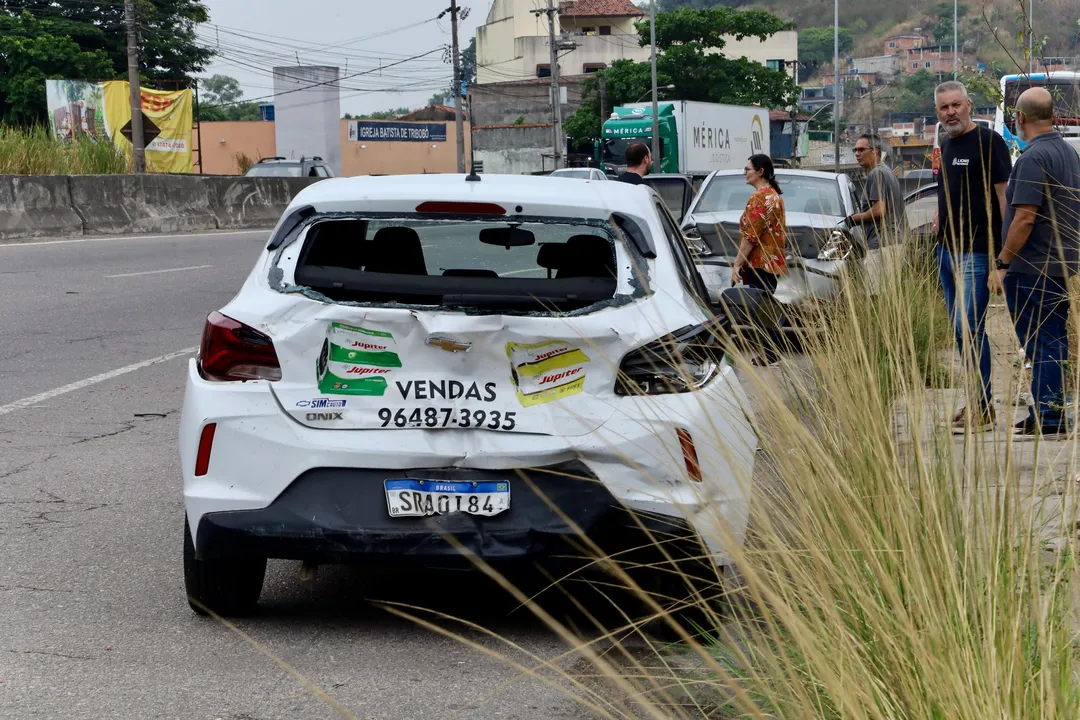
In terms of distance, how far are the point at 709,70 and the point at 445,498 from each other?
253ft

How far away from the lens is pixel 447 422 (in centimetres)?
422

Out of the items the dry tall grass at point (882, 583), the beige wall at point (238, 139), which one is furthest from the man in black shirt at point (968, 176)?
the beige wall at point (238, 139)

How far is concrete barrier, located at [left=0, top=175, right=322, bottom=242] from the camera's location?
21.1m

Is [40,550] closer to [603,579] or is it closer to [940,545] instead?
[603,579]

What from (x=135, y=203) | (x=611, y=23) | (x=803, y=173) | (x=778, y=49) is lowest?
(x=803, y=173)

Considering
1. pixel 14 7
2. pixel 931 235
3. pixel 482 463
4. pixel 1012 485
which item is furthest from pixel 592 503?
pixel 14 7

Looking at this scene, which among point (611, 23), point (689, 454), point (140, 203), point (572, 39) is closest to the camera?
point (689, 454)

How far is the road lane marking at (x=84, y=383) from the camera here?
8.23 meters

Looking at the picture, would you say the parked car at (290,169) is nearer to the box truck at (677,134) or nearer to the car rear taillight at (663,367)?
the box truck at (677,134)

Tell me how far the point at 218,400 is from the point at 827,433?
6.19 ft

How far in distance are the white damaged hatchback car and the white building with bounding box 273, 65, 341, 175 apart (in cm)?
6772

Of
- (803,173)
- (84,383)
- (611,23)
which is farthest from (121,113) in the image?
(611,23)

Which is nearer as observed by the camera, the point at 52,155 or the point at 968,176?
the point at 968,176

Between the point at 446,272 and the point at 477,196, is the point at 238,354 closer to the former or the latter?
the point at 477,196
